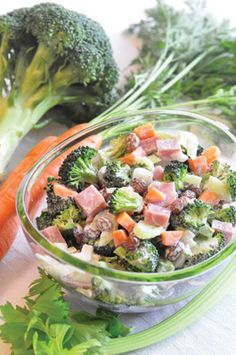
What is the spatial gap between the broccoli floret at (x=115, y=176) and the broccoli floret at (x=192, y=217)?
0.20m

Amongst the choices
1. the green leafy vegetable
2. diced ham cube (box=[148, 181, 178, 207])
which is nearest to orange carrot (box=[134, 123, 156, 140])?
diced ham cube (box=[148, 181, 178, 207])

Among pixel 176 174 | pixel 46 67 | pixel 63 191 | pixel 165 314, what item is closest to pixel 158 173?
pixel 176 174

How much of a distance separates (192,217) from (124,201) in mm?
200

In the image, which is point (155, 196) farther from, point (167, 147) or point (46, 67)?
point (46, 67)

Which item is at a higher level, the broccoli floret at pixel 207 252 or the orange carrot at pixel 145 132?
the orange carrot at pixel 145 132

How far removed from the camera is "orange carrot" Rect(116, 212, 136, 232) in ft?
5.35

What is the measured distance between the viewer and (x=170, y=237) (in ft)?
5.29

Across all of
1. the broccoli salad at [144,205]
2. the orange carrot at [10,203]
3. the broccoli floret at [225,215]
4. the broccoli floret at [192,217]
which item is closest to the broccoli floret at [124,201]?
the broccoli salad at [144,205]

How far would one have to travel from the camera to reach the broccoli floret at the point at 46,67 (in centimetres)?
230

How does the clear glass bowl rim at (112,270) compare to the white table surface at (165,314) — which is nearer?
the clear glass bowl rim at (112,270)

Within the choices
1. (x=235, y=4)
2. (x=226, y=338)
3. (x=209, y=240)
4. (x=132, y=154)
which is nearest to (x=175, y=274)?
(x=209, y=240)

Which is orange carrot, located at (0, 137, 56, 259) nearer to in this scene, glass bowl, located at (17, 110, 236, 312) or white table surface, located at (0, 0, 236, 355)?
white table surface, located at (0, 0, 236, 355)

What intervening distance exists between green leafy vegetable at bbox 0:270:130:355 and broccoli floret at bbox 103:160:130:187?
1.15 ft

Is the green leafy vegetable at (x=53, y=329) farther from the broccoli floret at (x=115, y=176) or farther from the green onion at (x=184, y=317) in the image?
the broccoli floret at (x=115, y=176)
